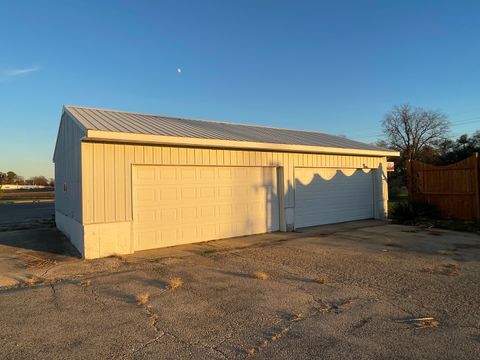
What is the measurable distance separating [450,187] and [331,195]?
15.1 feet

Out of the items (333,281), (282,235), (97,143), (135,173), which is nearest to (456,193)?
(282,235)

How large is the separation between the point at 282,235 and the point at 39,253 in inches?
260

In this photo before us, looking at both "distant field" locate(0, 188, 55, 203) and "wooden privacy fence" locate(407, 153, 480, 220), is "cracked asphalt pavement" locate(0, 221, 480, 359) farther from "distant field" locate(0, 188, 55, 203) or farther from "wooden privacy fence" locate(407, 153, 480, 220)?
→ "distant field" locate(0, 188, 55, 203)

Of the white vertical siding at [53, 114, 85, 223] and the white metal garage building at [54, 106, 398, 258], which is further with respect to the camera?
the white vertical siding at [53, 114, 85, 223]

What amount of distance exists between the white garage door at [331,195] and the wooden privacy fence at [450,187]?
6.00ft

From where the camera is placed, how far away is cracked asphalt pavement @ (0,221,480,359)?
12.4 feet

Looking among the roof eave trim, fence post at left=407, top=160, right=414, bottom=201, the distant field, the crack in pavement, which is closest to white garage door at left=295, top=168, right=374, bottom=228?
the roof eave trim

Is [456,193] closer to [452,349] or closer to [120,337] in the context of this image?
[452,349]

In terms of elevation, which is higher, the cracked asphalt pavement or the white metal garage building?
the white metal garage building

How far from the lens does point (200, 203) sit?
407 inches

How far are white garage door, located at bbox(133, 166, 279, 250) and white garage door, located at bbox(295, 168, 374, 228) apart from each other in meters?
1.22

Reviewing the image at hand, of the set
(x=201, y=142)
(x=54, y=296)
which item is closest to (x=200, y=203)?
(x=201, y=142)

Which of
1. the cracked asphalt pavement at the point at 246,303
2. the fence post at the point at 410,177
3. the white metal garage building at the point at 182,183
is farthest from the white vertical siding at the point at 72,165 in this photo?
the fence post at the point at 410,177

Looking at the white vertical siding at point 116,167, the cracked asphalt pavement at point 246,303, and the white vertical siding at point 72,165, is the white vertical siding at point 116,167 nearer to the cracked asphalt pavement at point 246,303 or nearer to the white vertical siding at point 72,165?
the white vertical siding at point 72,165
